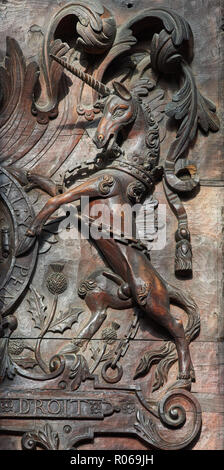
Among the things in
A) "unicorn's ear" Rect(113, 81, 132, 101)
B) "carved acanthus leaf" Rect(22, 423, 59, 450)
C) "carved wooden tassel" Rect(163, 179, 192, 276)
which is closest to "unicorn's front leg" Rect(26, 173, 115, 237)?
"carved wooden tassel" Rect(163, 179, 192, 276)

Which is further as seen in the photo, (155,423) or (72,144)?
(72,144)

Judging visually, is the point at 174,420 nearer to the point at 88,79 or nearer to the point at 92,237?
the point at 92,237

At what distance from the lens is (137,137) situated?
8.03 meters

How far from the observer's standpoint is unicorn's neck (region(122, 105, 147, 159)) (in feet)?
26.3

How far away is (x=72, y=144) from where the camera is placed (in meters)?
8.17

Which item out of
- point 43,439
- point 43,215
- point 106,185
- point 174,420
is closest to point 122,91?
point 106,185

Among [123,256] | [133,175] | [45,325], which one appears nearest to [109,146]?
[133,175]

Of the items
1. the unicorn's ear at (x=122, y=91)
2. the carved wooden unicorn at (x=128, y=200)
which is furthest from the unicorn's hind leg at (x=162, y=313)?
the unicorn's ear at (x=122, y=91)

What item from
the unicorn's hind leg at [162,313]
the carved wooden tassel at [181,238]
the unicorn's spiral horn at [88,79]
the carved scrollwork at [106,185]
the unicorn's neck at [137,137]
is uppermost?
A: the unicorn's spiral horn at [88,79]

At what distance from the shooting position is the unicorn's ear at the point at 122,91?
26.0ft

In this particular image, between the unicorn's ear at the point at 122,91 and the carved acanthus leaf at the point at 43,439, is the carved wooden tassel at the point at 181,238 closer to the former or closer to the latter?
the unicorn's ear at the point at 122,91

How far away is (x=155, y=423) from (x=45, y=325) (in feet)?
3.36
